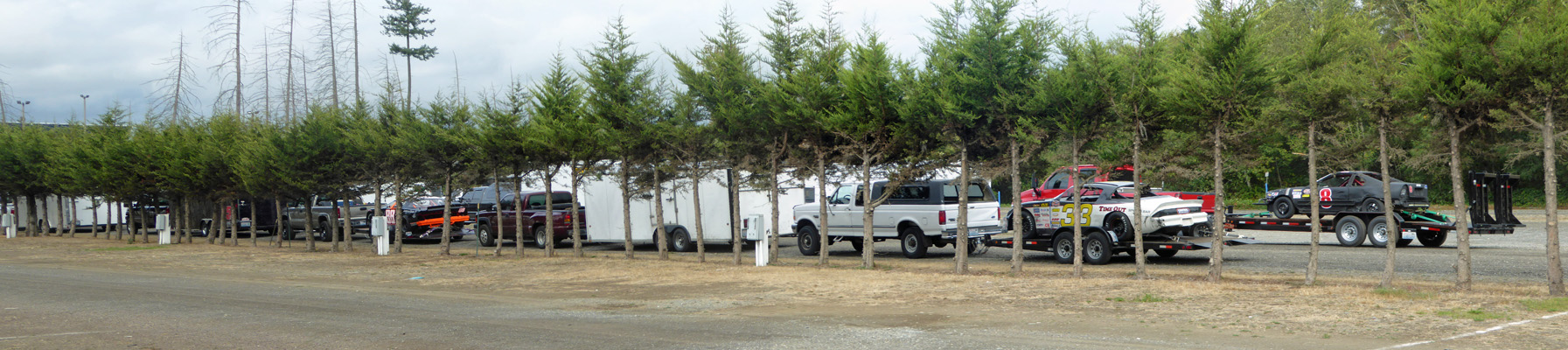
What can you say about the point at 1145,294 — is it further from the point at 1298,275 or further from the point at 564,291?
the point at 564,291

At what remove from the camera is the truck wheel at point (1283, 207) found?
2345cm

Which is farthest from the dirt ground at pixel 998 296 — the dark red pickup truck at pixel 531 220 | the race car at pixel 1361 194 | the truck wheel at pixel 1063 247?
the race car at pixel 1361 194

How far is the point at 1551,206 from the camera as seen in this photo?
34.4 ft

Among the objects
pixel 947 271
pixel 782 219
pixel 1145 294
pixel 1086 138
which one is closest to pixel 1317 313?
pixel 1145 294

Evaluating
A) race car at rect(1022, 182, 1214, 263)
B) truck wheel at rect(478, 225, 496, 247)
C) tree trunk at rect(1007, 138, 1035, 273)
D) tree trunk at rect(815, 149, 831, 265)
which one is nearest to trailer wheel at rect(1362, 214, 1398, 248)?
race car at rect(1022, 182, 1214, 263)

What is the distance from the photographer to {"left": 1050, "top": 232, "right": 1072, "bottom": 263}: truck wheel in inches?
692

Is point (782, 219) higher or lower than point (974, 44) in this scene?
lower

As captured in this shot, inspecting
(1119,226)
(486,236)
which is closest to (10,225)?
(486,236)

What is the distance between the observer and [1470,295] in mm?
10500

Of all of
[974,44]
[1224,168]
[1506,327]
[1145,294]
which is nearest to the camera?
[1506,327]

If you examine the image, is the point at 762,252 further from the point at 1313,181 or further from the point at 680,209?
the point at 1313,181

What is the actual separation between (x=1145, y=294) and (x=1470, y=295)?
10.1ft

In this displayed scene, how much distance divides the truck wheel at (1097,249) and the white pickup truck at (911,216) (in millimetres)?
1808

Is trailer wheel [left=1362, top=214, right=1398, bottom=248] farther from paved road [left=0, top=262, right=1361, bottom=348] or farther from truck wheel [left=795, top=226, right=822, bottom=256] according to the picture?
paved road [left=0, top=262, right=1361, bottom=348]
